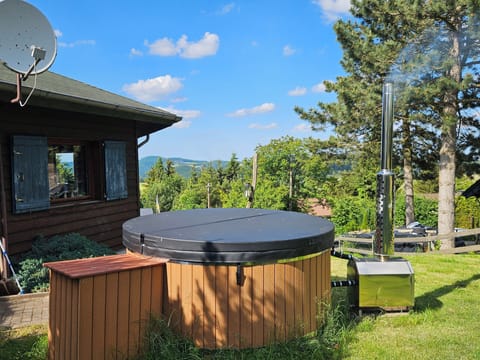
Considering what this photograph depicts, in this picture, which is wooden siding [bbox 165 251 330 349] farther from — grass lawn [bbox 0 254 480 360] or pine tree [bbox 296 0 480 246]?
pine tree [bbox 296 0 480 246]

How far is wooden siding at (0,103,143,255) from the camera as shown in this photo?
516cm

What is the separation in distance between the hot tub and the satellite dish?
8.08ft

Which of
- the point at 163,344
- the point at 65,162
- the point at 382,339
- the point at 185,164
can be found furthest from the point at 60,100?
the point at 185,164

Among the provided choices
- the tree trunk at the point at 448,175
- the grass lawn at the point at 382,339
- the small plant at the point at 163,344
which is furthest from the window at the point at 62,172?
the tree trunk at the point at 448,175

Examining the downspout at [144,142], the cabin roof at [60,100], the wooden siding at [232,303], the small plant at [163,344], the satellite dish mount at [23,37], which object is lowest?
the small plant at [163,344]

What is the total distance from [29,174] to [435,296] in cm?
557

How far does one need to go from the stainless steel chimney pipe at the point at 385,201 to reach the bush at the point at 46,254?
3.80 m

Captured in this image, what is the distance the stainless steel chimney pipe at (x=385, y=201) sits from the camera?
11.9ft

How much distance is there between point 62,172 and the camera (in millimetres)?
6316

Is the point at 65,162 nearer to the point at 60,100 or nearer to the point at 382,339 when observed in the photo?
the point at 60,100

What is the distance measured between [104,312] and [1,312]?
211 cm

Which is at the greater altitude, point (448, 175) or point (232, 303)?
point (448, 175)

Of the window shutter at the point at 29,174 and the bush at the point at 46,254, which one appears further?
the window shutter at the point at 29,174

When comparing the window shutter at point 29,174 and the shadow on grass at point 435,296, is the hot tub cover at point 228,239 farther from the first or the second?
the window shutter at point 29,174
